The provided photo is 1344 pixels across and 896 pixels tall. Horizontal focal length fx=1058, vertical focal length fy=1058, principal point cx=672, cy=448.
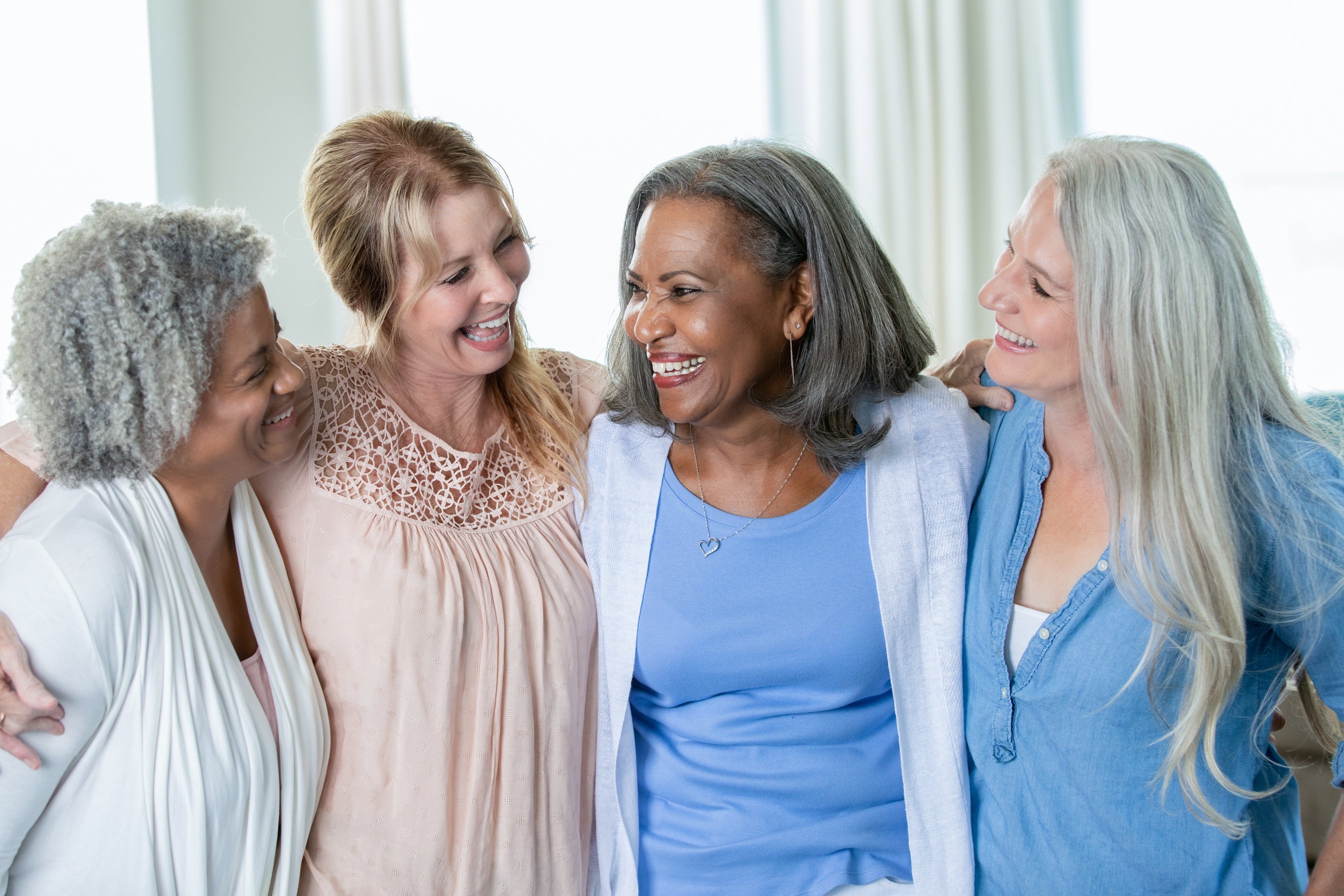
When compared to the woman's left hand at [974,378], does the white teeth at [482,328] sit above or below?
above

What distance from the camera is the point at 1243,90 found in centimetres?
449

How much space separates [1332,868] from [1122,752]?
0.97 feet

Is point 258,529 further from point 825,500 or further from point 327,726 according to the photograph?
point 825,500

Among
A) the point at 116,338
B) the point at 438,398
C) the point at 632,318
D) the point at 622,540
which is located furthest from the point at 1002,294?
the point at 116,338

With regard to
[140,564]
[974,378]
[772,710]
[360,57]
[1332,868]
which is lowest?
[1332,868]

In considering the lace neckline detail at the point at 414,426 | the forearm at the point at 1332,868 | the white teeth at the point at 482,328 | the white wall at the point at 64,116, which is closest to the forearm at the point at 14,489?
the lace neckline detail at the point at 414,426

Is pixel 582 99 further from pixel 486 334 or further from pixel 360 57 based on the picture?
pixel 486 334

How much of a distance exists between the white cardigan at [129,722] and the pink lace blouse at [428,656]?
15 cm

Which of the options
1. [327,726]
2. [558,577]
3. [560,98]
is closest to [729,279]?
[558,577]

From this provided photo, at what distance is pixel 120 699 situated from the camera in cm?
127

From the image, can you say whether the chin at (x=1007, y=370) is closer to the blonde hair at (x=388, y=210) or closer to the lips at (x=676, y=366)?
the lips at (x=676, y=366)

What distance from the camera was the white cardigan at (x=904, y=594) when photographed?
1.56m

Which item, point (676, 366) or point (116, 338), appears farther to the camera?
point (676, 366)

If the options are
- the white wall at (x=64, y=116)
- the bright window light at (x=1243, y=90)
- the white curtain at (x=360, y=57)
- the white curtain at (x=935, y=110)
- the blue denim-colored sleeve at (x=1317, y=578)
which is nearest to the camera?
the blue denim-colored sleeve at (x=1317, y=578)
